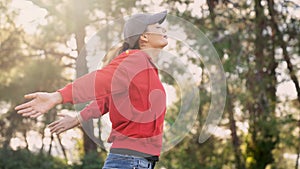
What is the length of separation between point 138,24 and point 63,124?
2.07ft

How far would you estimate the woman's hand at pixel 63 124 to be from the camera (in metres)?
3.02

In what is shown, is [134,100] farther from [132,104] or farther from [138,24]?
[138,24]

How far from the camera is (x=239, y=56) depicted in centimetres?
1224

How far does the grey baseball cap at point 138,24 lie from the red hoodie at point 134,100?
0.17 metres

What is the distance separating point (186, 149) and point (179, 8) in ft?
16.1

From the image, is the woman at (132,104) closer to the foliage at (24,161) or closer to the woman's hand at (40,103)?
the woman's hand at (40,103)

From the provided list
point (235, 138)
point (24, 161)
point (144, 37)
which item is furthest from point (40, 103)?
point (235, 138)

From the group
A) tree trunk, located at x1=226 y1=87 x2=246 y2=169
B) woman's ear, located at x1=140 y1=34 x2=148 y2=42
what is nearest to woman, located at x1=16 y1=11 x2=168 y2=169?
woman's ear, located at x1=140 y1=34 x2=148 y2=42

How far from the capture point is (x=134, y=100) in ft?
9.39

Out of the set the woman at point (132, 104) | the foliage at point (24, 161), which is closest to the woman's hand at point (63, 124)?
the woman at point (132, 104)

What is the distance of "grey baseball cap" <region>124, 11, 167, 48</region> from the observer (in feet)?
10.2

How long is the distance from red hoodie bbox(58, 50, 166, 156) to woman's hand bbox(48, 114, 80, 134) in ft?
0.89

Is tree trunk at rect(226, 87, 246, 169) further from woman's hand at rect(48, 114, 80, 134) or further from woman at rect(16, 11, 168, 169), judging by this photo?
woman at rect(16, 11, 168, 169)

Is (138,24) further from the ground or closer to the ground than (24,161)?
closer to the ground
